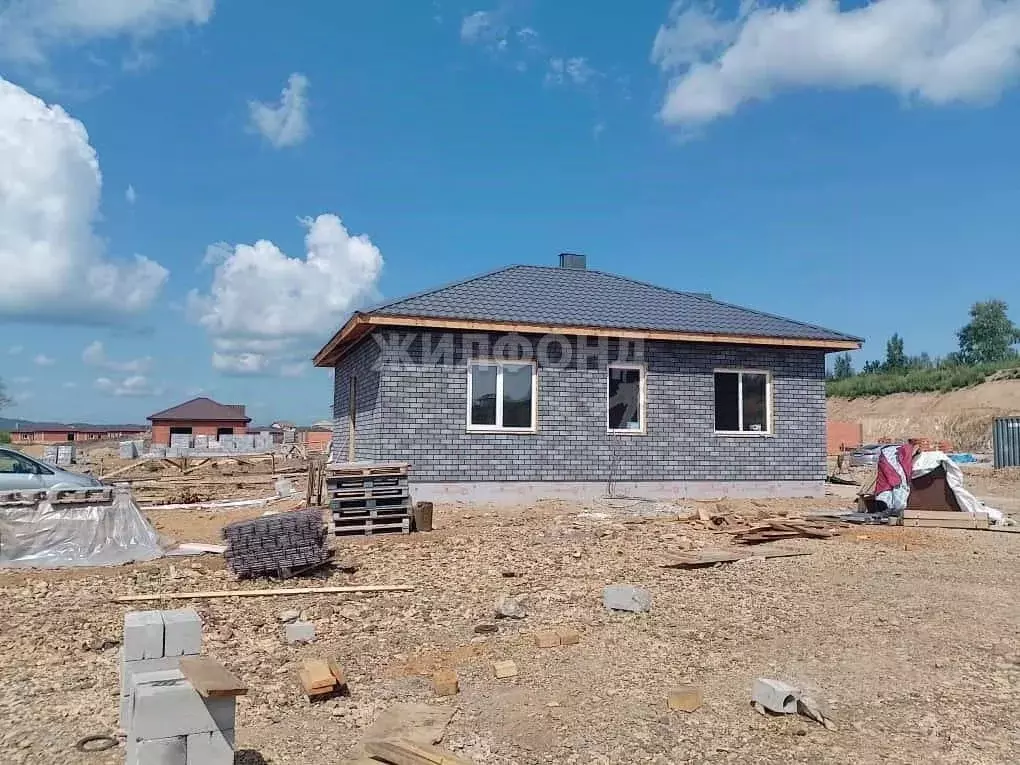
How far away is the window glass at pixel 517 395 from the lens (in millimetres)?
14969

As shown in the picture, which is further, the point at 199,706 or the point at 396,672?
the point at 396,672

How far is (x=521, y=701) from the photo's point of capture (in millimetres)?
5184

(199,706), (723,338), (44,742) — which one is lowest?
(44,742)

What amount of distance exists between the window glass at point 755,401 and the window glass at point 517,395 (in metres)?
4.58

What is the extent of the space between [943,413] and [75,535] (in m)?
55.9

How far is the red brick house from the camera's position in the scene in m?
55.5

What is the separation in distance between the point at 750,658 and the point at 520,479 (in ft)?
29.6

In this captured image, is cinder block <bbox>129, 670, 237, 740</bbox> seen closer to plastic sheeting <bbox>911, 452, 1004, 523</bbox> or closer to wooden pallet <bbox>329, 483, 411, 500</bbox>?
wooden pallet <bbox>329, 483, 411, 500</bbox>

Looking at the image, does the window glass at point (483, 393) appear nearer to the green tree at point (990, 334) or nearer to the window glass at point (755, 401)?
the window glass at point (755, 401)

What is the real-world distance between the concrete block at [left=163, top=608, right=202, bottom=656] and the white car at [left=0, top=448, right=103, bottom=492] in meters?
10.1

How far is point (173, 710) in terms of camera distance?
12.1 feet

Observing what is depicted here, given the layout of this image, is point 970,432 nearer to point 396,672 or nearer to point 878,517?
point 878,517

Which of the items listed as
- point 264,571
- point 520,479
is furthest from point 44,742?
point 520,479

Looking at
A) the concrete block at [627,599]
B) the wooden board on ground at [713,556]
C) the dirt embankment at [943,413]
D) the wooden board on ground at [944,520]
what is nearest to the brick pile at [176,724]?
the concrete block at [627,599]
